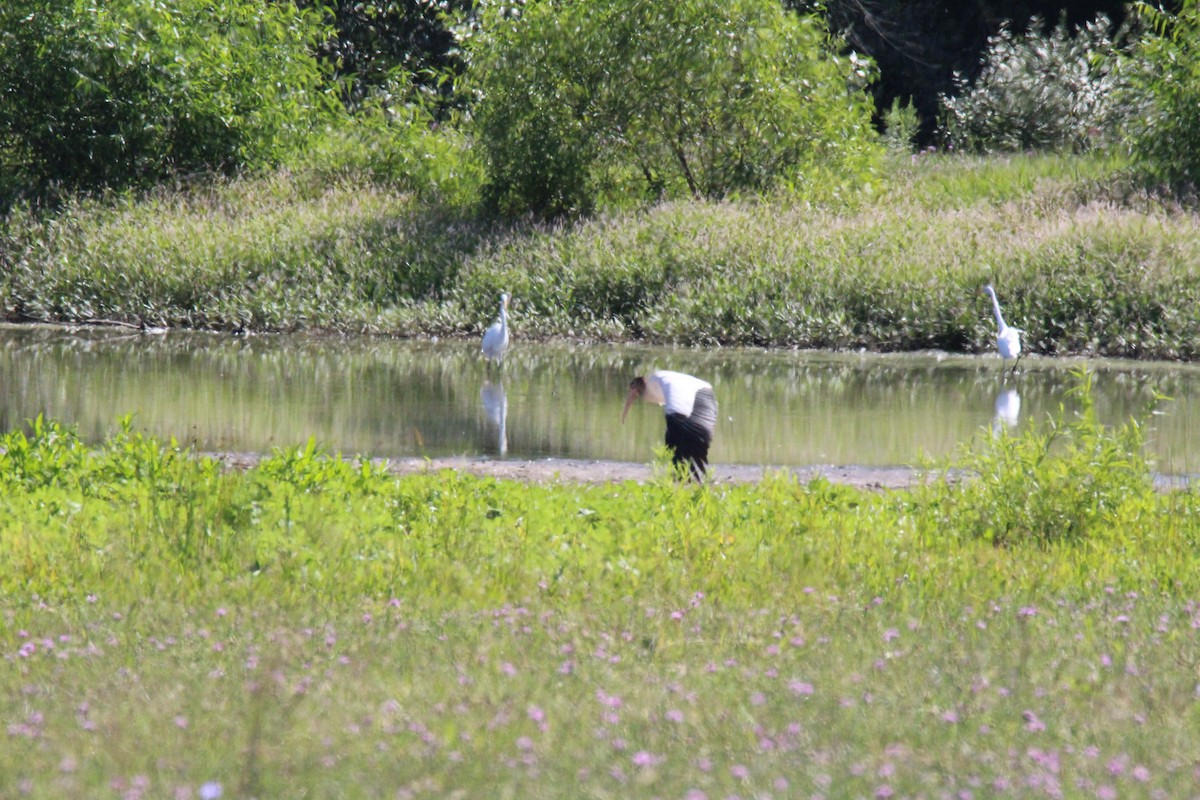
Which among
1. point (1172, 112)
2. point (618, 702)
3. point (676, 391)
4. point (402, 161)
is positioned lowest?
point (618, 702)

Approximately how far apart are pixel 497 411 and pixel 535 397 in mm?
1228

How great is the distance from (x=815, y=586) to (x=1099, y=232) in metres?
17.1

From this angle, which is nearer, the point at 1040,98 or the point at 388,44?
the point at 1040,98

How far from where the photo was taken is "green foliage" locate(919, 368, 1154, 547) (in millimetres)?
8289

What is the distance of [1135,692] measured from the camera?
4.98 metres

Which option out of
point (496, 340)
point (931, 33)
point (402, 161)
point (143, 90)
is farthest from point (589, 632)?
point (931, 33)

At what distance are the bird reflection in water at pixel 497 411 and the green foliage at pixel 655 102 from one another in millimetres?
10220

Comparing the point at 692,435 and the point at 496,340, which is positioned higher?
the point at 692,435

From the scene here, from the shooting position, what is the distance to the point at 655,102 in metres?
26.8

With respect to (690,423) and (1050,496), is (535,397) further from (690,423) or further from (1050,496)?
(1050,496)

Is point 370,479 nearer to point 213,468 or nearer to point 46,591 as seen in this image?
point 213,468

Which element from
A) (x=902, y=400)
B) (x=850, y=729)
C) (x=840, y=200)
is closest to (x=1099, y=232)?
(x=840, y=200)

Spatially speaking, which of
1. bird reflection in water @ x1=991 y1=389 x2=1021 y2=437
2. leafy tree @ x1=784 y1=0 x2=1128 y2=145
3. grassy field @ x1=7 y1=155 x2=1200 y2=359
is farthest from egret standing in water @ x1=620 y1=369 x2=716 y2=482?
leafy tree @ x1=784 y1=0 x2=1128 y2=145

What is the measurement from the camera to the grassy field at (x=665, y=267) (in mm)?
21531
